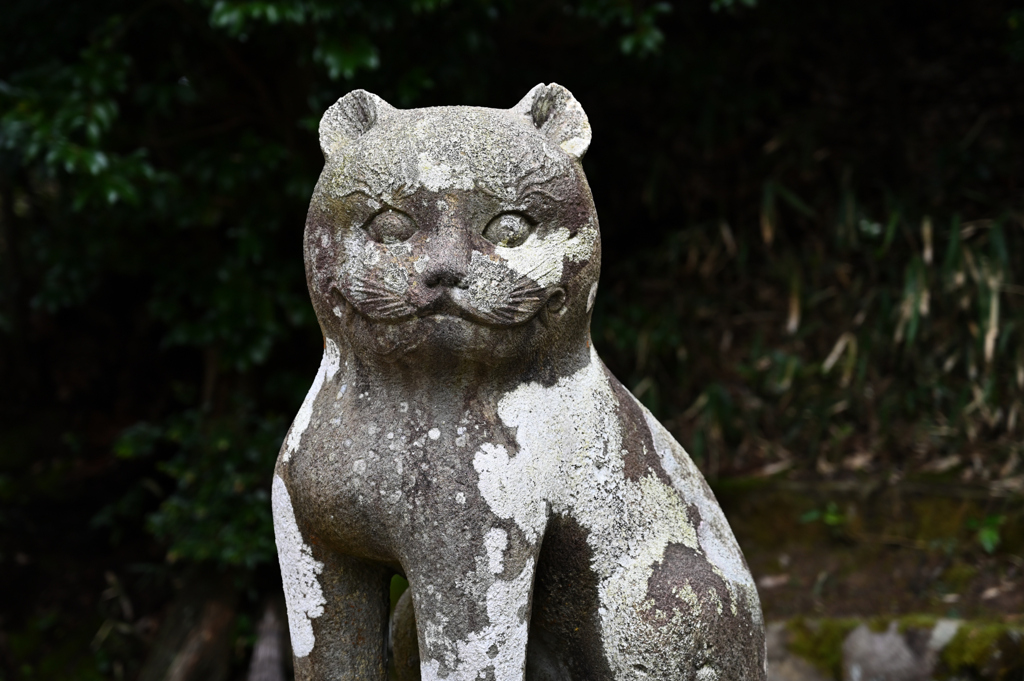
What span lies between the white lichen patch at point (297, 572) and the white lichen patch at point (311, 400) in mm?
53

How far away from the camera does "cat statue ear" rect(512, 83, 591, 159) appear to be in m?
1.30

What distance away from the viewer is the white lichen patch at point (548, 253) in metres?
1.21

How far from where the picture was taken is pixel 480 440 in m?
1.25

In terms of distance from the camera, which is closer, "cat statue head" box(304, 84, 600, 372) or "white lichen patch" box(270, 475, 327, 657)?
"cat statue head" box(304, 84, 600, 372)

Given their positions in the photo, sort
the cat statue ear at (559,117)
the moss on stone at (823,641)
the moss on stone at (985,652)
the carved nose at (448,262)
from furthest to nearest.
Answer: the moss on stone at (823,641) < the moss on stone at (985,652) < the cat statue ear at (559,117) < the carved nose at (448,262)

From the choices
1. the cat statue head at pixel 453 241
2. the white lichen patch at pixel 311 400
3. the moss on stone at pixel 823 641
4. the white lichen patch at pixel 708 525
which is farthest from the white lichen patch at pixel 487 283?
the moss on stone at pixel 823 641

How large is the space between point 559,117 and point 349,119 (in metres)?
0.31

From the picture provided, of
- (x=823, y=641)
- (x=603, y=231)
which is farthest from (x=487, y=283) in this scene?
(x=603, y=231)

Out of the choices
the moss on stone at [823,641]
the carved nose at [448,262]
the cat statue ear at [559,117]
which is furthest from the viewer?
the moss on stone at [823,641]

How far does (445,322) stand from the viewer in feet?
3.94

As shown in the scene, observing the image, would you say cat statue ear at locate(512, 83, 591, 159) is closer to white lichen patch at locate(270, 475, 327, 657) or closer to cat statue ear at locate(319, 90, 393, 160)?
cat statue ear at locate(319, 90, 393, 160)

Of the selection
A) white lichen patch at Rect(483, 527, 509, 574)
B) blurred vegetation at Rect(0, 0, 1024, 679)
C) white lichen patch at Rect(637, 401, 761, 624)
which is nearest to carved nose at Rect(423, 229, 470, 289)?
white lichen patch at Rect(483, 527, 509, 574)

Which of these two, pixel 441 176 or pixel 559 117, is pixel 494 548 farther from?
pixel 559 117

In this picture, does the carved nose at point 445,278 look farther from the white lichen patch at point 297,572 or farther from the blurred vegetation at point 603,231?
the blurred vegetation at point 603,231
